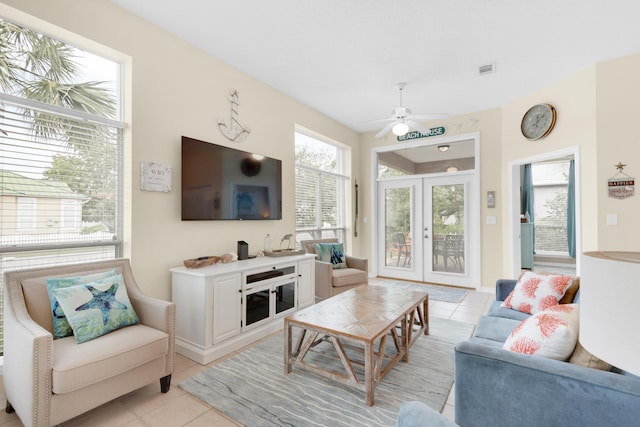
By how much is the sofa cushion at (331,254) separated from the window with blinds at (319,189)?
1.62 ft

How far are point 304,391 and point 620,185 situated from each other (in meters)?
3.87

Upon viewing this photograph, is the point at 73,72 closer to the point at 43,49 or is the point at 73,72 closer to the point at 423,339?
the point at 43,49

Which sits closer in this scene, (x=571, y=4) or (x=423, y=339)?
(x=571, y=4)

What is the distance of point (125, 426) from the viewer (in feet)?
5.84

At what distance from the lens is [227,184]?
3.35 metres

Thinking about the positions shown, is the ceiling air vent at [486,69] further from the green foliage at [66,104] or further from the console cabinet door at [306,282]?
the green foliage at [66,104]

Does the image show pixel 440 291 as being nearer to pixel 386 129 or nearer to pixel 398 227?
pixel 398 227

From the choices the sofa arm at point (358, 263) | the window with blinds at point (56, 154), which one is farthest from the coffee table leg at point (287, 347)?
the sofa arm at point (358, 263)

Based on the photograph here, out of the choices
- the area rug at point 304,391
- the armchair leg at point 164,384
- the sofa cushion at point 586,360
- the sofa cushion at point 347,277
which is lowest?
the area rug at point 304,391

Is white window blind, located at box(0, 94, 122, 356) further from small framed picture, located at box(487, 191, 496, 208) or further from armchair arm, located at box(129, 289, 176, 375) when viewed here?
small framed picture, located at box(487, 191, 496, 208)

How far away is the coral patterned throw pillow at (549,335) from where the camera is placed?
4.36ft

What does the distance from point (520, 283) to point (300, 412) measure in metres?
2.09

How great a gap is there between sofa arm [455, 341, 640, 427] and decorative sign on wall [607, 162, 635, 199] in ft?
10.5

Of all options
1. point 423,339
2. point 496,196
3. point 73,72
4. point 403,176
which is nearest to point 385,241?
point 403,176
